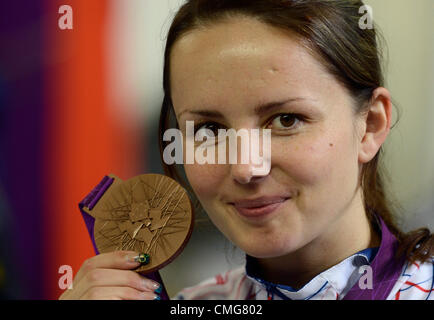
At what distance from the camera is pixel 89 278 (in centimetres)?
86

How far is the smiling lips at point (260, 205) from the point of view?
2.68 ft

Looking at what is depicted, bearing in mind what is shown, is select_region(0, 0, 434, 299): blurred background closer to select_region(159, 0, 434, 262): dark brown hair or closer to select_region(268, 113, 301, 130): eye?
select_region(159, 0, 434, 262): dark brown hair

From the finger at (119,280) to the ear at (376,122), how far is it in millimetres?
420

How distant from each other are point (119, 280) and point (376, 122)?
0.52 metres

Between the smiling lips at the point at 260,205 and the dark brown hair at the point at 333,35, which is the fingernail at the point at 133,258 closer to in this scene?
the smiling lips at the point at 260,205

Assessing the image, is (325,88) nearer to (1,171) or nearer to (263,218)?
(263,218)

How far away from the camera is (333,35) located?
0.86 meters

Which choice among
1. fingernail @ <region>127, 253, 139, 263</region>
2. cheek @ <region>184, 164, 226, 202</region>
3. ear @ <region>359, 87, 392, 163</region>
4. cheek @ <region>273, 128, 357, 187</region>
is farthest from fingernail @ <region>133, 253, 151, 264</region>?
ear @ <region>359, 87, 392, 163</region>

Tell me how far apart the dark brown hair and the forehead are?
2 cm

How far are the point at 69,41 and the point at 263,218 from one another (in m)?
0.84

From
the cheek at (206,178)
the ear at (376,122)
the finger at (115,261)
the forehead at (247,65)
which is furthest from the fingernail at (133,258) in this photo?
the ear at (376,122)

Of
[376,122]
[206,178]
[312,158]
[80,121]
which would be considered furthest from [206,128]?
[80,121]

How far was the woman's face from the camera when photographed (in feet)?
2.62

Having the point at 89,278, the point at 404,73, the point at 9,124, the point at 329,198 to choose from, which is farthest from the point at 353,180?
the point at 9,124
